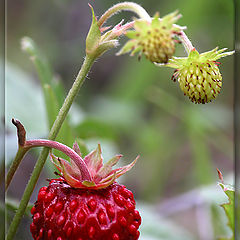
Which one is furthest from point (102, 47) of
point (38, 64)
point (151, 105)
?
point (151, 105)

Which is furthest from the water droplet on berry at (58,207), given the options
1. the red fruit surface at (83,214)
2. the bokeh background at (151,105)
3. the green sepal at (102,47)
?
the bokeh background at (151,105)

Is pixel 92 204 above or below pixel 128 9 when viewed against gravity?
below

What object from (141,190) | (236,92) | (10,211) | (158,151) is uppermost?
(236,92)

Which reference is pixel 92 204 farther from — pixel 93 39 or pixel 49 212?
pixel 93 39

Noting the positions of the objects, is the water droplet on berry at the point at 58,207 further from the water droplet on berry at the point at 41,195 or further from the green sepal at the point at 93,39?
the green sepal at the point at 93,39

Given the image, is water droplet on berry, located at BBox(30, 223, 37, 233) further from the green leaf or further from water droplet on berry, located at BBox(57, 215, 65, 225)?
the green leaf

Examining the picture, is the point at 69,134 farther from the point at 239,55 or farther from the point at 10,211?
the point at 239,55

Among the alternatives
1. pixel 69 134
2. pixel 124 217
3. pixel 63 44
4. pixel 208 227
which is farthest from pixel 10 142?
pixel 63 44
